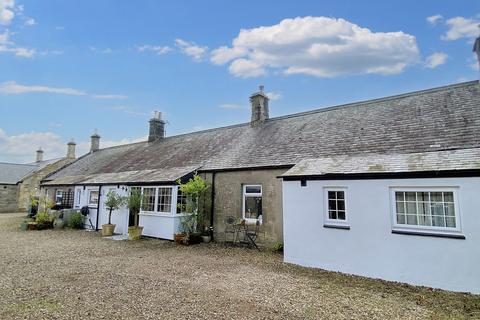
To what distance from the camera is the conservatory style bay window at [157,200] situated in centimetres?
1284

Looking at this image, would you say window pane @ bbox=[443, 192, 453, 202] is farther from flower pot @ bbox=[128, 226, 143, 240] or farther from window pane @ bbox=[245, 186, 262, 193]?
flower pot @ bbox=[128, 226, 143, 240]

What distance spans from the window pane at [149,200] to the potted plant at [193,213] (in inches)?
81.8

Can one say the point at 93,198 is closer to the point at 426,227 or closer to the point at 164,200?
the point at 164,200

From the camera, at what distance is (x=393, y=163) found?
756cm

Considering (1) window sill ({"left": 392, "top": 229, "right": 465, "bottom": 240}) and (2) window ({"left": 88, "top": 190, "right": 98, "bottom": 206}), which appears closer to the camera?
(1) window sill ({"left": 392, "top": 229, "right": 465, "bottom": 240})

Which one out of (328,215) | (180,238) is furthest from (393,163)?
(180,238)

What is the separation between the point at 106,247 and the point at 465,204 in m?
11.9

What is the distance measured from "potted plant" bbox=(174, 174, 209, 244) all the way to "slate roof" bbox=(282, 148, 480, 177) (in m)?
4.65

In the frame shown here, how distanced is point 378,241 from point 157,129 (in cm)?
1956

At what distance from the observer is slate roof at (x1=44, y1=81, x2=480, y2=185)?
29.6 ft

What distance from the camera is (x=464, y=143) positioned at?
7.97m

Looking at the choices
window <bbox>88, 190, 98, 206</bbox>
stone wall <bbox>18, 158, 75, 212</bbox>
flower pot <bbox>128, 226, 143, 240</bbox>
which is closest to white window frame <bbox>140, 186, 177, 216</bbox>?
flower pot <bbox>128, 226, 143, 240</bbox>

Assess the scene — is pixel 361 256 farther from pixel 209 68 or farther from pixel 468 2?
pixel 209 68

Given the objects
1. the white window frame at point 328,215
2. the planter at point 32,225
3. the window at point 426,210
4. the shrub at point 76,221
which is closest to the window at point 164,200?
the shrub at point 76,221
